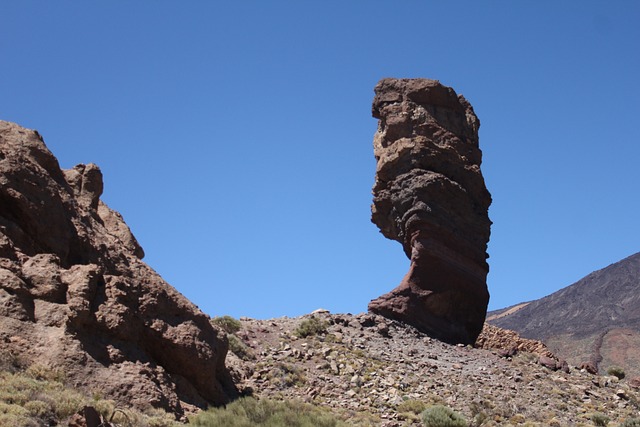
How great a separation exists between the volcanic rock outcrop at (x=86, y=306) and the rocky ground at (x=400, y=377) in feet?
11.8

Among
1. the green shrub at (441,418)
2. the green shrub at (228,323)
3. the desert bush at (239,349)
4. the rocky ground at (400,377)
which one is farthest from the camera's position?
the green shrub at (228,323)

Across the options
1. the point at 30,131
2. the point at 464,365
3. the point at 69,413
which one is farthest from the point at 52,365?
the point at 464,365

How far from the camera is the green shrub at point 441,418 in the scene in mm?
21156

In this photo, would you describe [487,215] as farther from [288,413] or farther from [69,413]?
[69,413]

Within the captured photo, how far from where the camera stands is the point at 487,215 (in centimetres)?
3612

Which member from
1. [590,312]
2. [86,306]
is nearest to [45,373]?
[86,306]

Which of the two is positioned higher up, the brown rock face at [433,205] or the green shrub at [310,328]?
the brown rock face at [433,205]

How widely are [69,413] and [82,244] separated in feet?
A: 23.1

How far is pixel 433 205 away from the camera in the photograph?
34.1 m

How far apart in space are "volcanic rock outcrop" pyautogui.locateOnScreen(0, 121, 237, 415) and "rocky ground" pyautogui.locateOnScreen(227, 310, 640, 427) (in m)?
3.60

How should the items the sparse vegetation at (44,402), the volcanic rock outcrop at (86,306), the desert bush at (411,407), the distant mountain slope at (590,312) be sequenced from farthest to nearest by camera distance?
the distant mountain slope at (590,312) < the desert bush at (411,407) < the volcanic rock outcrop at (86,306) < the sparse vegetation at (44,402)

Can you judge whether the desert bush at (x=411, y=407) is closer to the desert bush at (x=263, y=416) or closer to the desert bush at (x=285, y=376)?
the desert bush at (x=263, y=416)

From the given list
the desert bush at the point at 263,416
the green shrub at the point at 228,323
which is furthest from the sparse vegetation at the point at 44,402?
the green shrub at the point at 228,323

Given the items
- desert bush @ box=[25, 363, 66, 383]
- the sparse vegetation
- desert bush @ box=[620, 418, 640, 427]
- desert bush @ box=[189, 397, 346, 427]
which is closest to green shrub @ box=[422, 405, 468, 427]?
desert bush @ box=[189, 397, 346, 427]
